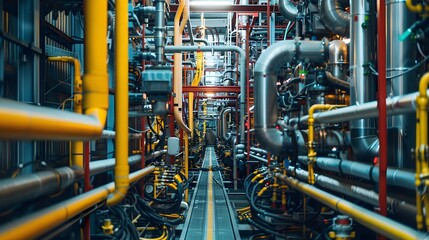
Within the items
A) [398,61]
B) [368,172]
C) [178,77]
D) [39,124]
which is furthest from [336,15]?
[39,124]

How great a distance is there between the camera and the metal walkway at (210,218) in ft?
22.8

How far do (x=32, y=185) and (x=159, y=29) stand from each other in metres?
3.55

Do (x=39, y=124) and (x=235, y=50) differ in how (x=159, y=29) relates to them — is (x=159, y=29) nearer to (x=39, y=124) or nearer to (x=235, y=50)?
(x=235, y=50)

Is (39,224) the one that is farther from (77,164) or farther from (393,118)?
(393,118)

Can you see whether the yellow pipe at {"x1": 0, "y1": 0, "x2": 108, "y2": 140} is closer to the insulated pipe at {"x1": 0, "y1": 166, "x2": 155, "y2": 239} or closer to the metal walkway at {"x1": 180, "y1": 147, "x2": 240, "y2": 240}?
the insulated pipe at {"x1": 0, "y1": 166, "x2": 155, "y2": 239}

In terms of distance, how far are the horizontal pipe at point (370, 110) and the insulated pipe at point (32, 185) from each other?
2.06 m

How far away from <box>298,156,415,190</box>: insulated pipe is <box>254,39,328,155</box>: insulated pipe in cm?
89

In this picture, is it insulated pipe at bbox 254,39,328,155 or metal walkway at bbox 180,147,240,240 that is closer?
insulated pipe at bbox 254,39,328,155

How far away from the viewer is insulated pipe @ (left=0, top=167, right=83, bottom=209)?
239cm

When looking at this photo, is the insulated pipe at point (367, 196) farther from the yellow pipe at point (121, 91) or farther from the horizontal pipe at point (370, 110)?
the yellow pipe at point (121, 91)

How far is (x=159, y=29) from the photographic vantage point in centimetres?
589

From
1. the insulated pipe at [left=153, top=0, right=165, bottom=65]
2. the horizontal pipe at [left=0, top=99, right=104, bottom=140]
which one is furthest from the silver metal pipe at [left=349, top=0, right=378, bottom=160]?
the horizontal pipe at [left=0, top=99, right=104, bottom=140]

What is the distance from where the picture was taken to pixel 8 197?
2.37 metres

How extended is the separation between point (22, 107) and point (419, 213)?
187cm
